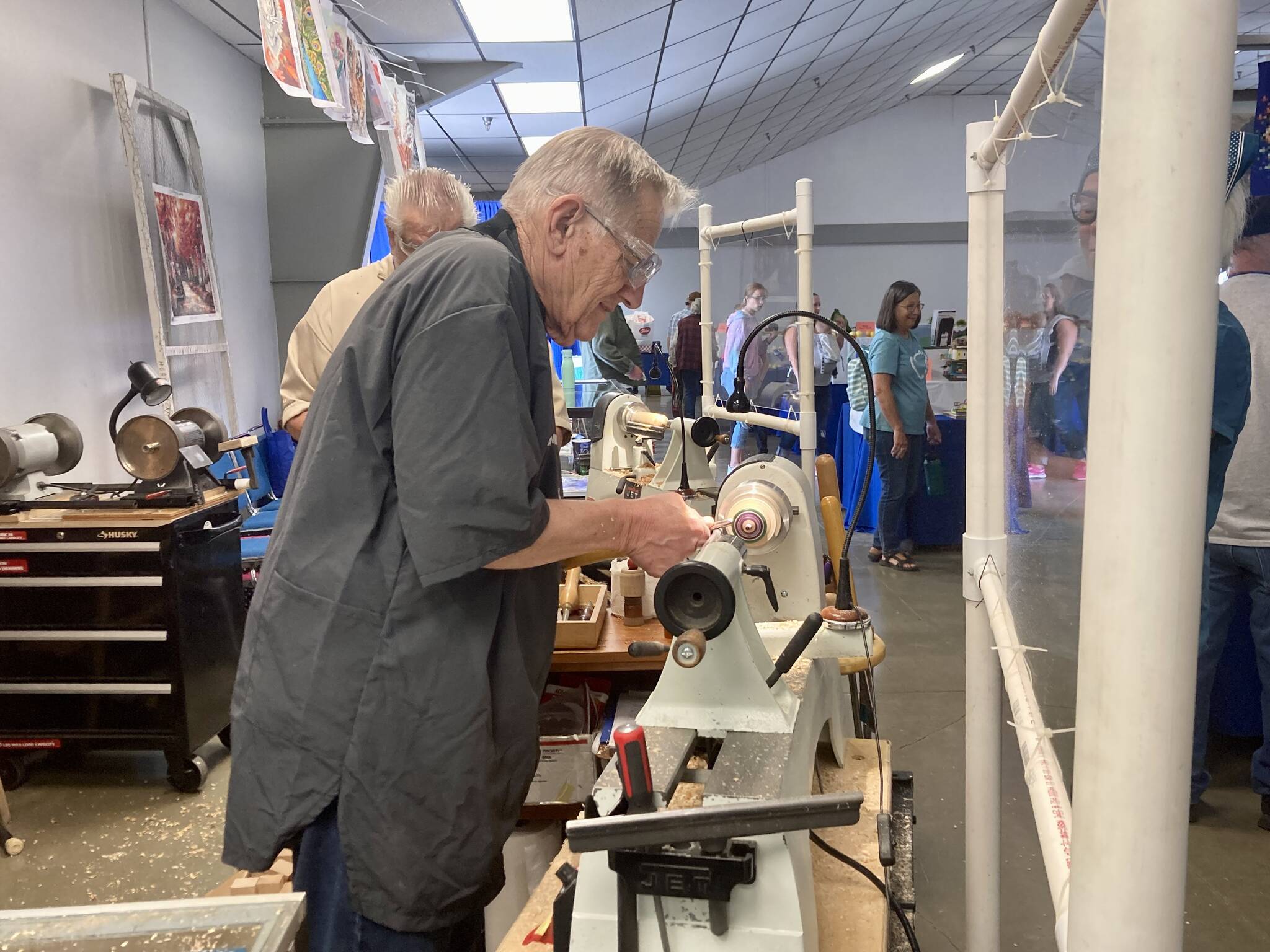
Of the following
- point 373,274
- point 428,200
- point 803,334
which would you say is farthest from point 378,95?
point 803,334

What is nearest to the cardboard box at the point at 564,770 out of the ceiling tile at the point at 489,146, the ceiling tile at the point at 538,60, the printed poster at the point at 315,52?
the printed poster at the point at 315,52

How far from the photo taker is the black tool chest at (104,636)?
2.60 meters

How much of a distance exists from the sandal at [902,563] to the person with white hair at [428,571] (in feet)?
13.5

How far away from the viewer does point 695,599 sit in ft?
2.98

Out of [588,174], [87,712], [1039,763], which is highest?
[588,174]

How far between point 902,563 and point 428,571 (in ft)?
14.5

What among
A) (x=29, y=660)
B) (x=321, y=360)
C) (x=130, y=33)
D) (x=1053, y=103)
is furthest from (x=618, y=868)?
(x=130, y=33)

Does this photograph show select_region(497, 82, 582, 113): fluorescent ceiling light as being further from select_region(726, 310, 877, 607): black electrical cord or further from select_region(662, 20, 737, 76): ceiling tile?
select_region(726, 310, 877, 607): black electrical cord

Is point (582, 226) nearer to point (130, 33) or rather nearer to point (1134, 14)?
point (1134, 14)

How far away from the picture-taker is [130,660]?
2684 millimetres

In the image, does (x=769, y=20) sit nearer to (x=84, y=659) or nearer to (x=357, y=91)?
(x=357, y=91)

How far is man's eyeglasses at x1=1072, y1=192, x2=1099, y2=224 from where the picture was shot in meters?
0.64

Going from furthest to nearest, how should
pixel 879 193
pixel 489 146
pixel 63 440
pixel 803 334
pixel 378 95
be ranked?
pixel 879 193
pixel 489 146
pixel 378 95
pixel 63 440
pixel 803 334

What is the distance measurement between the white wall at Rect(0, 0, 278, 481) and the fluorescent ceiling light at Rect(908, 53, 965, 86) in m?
7.96
